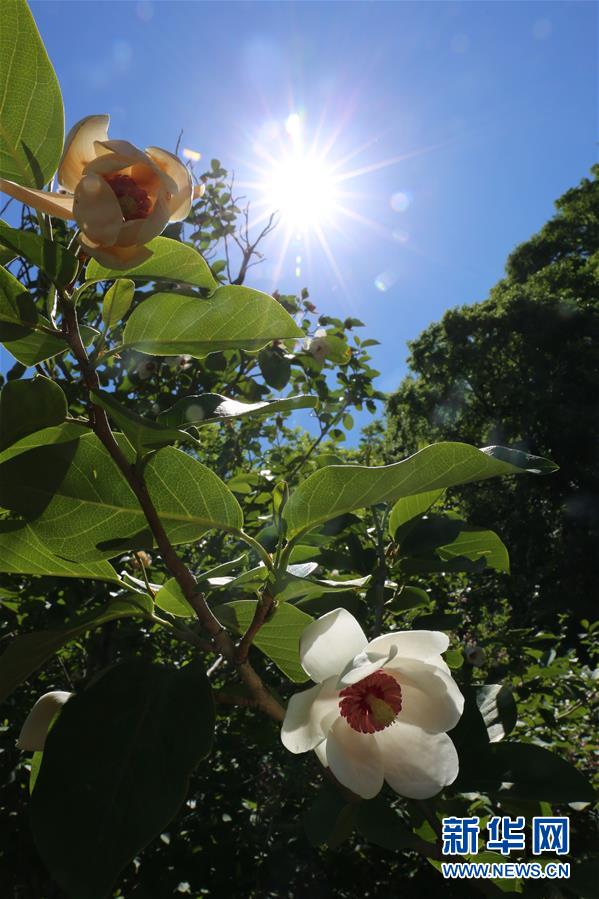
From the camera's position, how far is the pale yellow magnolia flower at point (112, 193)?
0.73m

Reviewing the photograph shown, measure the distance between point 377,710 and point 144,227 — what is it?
710mm

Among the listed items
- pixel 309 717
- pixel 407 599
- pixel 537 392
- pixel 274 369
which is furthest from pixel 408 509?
pixel 537 392

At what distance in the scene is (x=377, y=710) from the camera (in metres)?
0.86

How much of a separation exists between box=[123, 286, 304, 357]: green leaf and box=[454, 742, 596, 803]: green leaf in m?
0.73

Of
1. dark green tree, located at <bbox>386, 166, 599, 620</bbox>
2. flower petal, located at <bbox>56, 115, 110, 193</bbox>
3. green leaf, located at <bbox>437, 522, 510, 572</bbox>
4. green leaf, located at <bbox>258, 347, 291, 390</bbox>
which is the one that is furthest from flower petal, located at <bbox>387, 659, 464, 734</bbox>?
dark green tree, located at <bbox>386, 166, 599, 620</bbox>

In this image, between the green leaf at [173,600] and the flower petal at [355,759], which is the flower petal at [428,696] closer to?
the flower petal at [355,759]

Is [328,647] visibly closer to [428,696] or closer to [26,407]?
[428,696]

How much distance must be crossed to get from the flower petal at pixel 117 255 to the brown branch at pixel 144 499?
0.07 meters

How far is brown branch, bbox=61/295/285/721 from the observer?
2.52 feet

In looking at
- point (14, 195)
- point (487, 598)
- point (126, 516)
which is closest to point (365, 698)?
point (126, 516)

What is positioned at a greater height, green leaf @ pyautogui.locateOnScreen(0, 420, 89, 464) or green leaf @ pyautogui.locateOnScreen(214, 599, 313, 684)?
green leaf @ pyautogui.locateOnScreen(0, 420, 89, 464)

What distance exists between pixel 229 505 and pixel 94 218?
1.33ft

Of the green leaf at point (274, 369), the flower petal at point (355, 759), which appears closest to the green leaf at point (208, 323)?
the flower petal at point (355, 759)

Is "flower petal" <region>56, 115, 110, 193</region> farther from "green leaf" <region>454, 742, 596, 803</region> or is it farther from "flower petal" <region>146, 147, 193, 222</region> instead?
"green leaf" <region>454, 742, 596, 803</region>
